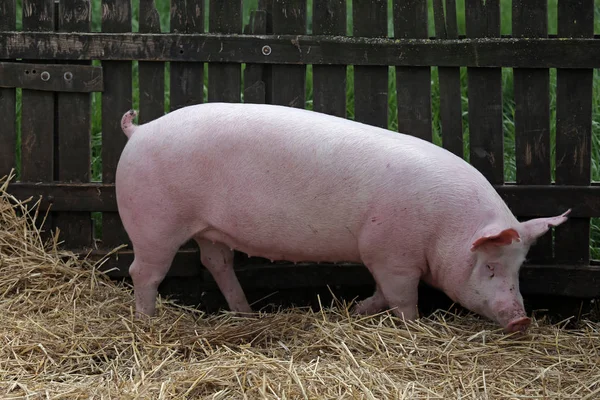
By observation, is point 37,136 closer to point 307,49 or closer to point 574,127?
point 307,49

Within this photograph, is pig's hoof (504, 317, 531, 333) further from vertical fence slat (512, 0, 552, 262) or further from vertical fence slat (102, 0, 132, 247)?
vertical fence slat (102, 0, 132, 247)

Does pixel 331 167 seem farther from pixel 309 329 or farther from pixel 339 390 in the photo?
pixel 339 390

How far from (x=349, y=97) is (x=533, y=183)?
1802 millimetres

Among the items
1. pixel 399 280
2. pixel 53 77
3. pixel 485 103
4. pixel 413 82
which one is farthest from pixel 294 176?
pixel 53 77

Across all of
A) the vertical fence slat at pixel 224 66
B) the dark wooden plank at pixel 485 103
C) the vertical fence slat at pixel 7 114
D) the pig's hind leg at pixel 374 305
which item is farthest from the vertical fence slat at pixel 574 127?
the vertical fence slat at pixel 7 114

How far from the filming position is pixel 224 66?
4.94m

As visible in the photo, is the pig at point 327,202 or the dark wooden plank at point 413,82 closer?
the pig at point 327,202

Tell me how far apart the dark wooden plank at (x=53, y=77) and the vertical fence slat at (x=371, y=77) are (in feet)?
4.35

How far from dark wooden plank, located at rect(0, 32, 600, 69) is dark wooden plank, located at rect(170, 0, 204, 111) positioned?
0.08 metres

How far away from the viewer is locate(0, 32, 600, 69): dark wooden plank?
4.74 metres

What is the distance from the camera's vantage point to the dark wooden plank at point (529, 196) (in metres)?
4.82

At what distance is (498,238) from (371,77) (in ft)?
4.21

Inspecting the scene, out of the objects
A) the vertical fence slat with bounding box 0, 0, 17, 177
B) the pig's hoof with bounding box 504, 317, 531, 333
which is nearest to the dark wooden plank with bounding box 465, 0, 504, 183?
the pig's hoof with bounding box 504, 317, 531, 333

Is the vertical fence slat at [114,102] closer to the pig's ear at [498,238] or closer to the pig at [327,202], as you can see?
the pig at [327,202]
